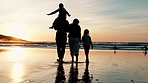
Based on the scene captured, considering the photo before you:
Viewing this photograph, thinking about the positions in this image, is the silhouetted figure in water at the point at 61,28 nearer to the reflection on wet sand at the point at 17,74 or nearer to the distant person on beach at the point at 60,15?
the distant person on beach at the point at 60,15

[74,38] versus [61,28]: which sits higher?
[61,28]

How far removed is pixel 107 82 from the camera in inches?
242

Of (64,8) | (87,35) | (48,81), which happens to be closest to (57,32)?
(64,8)

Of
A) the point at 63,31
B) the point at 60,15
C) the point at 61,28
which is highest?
the point at 60,15

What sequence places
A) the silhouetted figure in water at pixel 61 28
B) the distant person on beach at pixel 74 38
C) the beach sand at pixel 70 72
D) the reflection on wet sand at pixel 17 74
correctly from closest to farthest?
the reflection on wet sand at pixel 17 74 → the beach sand at pixel 70 72 → the silhouetted figure in water at pixel 61 28 → the distant person on beach at pixel 74 38

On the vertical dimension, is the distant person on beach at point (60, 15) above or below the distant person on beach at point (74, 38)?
above

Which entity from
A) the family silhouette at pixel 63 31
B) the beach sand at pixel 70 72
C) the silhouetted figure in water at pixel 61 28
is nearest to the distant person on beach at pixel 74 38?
the family silhouette at pixel 63 31

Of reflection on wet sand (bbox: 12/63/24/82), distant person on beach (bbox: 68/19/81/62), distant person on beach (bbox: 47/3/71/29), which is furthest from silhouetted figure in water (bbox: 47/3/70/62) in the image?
reflection on wet sand (bbox: 12/63/24/82)

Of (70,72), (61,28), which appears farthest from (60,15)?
(70,72)

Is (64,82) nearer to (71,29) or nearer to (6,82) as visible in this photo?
(6,82)

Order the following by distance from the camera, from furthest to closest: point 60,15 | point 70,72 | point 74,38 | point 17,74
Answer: point 74,38, point 60,15, point 70,72, point 17,74

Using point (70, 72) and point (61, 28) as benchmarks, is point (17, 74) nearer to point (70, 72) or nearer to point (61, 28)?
point (70, 72)

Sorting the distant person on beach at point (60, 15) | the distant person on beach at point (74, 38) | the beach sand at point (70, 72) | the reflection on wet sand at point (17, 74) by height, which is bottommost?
the beach sand at point (70, 72)

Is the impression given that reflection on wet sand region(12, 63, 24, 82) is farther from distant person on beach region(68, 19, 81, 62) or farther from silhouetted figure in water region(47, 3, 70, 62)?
distant person on beach region(68, 19, 81, 62)
